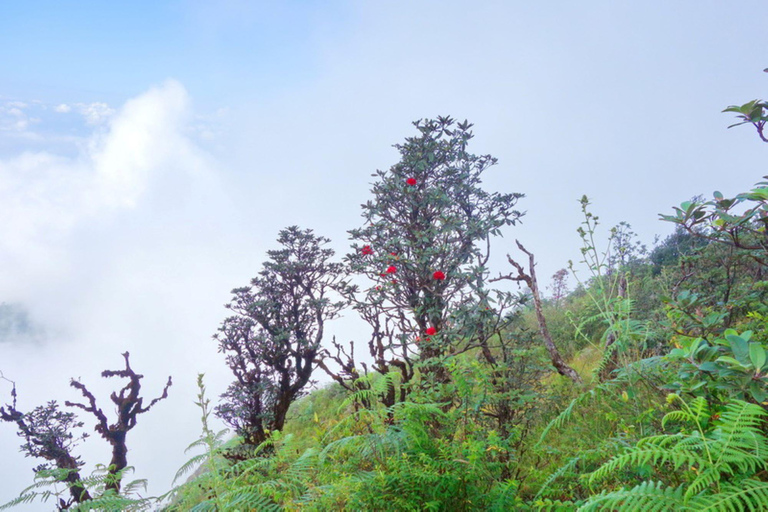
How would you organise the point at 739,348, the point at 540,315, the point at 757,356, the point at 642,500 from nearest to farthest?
the point at 642,500 < the point at 757,356 < the point at 739,348 < the point at 540,315

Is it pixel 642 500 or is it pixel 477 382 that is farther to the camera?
pixel 477 382

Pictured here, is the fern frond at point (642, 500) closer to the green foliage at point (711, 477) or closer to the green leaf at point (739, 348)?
the green foliage at point (711, 477)

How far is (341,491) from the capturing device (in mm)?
1870

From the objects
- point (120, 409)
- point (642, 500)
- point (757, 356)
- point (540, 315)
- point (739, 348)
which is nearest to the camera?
point (642, 500)

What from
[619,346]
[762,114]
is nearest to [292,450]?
[619,346]

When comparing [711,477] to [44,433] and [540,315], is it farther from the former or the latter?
[44,433]

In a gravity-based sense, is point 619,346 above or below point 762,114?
below

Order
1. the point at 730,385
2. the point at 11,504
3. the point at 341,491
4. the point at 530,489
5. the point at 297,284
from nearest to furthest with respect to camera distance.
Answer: the point at 730,385 → the point at 341,491 → the point at 11,504 → the point at 530,489 → the point at 297,284

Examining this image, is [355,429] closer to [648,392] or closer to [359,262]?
[648,392]

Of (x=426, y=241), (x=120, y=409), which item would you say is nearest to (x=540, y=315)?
(x=426, y=241)

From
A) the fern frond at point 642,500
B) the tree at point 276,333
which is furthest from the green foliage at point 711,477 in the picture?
the tree at point 276,333

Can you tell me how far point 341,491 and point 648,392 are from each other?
1.74 meters

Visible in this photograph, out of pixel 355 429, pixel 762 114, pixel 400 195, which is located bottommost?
pixel 355 429

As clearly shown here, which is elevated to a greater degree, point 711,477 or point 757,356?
point 757,356
